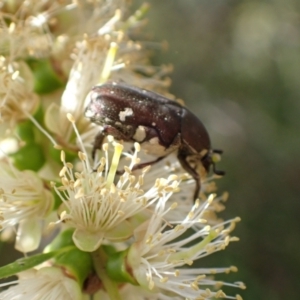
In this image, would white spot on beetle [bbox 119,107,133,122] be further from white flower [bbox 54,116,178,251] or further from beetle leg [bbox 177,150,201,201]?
beetle leg [bbox 177,150,201,201]

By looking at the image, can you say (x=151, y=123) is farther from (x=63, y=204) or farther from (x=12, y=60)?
(x=12, y=60)

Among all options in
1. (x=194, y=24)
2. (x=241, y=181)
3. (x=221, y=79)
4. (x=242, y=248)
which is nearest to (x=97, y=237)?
(x=242, y=248)

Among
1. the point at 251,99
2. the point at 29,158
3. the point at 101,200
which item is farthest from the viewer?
the point at 251,99

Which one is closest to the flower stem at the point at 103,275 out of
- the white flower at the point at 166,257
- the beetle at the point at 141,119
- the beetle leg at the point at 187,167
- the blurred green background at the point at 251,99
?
the white flower at the point at 166,257

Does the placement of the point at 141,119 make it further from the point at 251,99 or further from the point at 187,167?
the point at 251,99

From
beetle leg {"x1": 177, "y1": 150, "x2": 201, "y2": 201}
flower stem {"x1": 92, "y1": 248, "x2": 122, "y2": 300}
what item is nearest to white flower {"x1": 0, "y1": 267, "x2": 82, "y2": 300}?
flower stem {"x1": 92, "y1": 248, "x2": 122, "y2": 300}

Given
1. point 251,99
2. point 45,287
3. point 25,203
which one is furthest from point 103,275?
point 251,99
